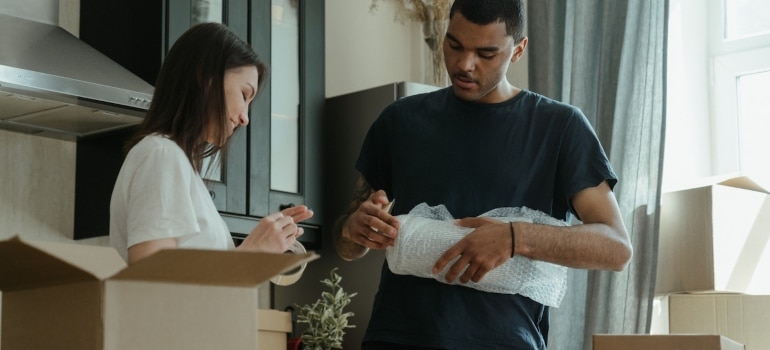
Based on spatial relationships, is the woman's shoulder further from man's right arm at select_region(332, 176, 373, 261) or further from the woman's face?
man's right arm at select_region(332, 176, 373, 261)

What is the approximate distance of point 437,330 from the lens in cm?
163

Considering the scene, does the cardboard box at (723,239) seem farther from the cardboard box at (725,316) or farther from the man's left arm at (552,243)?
the man's left arm at (552,243)

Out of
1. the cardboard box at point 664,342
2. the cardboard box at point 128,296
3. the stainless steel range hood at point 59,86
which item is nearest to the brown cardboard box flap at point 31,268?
the cardboard box at point 128,296

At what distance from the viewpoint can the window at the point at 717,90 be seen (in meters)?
3.24

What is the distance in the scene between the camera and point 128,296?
92 centimetres

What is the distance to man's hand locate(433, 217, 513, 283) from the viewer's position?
5.04 feet

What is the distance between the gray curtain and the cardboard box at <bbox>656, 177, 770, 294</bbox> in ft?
0.31

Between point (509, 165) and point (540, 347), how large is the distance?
1.03ft

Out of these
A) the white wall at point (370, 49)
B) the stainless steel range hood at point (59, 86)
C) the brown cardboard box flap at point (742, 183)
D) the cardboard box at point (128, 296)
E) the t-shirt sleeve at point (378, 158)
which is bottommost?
the cardboard box at point (128, 296)

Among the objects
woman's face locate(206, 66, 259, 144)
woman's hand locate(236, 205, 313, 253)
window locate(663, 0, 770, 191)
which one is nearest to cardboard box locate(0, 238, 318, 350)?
woman's hand locate(236, 205, 313, 253)

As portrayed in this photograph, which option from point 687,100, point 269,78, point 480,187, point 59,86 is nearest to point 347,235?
point 480,187

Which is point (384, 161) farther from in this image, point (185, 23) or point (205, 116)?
point (185, 23)

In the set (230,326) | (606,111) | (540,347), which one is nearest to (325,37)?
(606,111)

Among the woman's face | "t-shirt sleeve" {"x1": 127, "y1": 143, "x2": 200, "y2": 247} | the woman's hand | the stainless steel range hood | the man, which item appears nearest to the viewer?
"t-shirt sleeve" {"x1": 127, "y1": 143, "x2": 200, "y2": 247}
